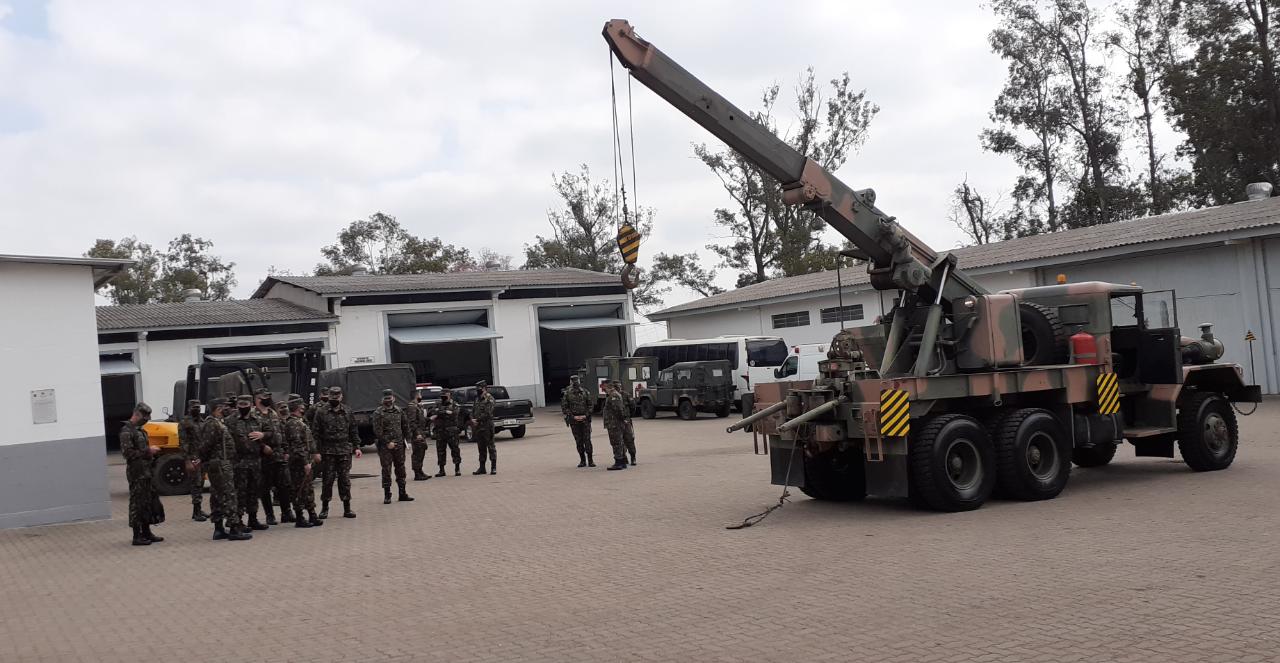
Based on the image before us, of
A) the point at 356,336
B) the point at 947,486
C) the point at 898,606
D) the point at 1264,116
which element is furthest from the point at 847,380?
the point at 1264,116

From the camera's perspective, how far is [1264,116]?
39.6 m

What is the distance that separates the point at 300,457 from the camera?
12.9 metres

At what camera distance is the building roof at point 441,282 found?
38.6 metres

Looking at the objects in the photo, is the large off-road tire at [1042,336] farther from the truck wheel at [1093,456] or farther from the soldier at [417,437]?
the soldier at [417,437]

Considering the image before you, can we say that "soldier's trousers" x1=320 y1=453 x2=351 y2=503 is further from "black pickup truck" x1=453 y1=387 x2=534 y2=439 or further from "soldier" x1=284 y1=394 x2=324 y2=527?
"black pickup truck" x1=453 y1=387 x2=534 y2=439

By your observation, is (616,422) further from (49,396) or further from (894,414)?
(49,396)

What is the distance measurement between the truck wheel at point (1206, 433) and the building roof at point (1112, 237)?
37.3 ft

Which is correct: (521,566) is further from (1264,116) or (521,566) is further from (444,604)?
(1264,116)

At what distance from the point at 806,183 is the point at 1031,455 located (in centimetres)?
381

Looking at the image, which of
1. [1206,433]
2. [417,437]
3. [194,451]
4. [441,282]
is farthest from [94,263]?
[441,282]

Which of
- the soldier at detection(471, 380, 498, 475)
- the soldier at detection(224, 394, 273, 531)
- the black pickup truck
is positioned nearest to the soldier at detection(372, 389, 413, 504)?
the soldier at detection(224, 394, 273, 531)

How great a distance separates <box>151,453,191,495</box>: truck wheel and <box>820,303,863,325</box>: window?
70.3 feet

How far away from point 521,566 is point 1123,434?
752 centimetres

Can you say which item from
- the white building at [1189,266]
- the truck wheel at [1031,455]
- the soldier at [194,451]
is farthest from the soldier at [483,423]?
the truck wheel at [1031,455]
